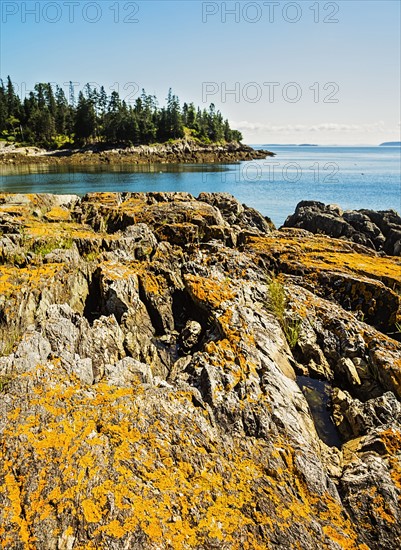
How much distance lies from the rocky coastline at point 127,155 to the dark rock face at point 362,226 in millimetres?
84068

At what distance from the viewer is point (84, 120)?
382ft

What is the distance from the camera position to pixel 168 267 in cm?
1359

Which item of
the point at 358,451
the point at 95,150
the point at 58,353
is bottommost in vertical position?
the point at 358,451

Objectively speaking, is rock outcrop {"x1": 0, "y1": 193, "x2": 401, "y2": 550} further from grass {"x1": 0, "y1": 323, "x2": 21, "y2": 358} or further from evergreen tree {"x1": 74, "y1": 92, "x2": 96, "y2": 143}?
evergreen tree {"x1": 74, "y1": 92, "x2": 96, "y2": 143}

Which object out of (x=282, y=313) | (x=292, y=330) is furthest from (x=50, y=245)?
(x=292, y=330)

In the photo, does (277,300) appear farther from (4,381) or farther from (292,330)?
(4,381)

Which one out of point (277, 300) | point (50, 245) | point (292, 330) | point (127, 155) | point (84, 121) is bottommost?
point (292, 330)

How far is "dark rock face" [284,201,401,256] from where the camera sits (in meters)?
24.6

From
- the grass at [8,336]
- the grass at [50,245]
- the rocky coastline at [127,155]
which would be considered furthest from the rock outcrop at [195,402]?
the rocky coastline at [127,155]

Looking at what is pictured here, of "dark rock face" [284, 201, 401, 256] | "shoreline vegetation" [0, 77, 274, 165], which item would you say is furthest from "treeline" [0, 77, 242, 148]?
"dark rock face" [284, 201, 401, 256]

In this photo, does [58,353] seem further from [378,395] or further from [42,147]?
[42,147]

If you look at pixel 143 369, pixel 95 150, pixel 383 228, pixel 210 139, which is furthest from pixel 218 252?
pixel 210 139

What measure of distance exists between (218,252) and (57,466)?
35.8 feet

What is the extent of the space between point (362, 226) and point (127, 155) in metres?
99.7
